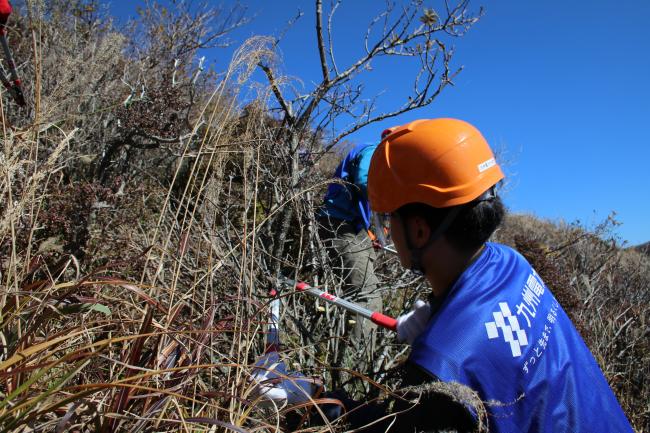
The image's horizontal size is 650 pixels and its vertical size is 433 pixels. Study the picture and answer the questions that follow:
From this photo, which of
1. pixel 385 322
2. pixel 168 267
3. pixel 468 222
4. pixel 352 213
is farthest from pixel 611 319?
pixel 168 267

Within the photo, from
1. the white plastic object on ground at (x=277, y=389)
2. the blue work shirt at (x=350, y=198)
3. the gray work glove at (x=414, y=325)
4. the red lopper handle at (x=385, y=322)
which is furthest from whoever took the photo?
the blue work shirt at (x=350, y=198)

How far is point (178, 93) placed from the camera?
177 inches

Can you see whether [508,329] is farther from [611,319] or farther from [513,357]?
[611,319]

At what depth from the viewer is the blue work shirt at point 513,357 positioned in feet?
3.88

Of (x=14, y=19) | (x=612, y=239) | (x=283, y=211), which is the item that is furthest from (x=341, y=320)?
(x=14, y=19)

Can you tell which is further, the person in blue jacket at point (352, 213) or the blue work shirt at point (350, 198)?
the blue work shirt at point (350, 198)

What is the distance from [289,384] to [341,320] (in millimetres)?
1132

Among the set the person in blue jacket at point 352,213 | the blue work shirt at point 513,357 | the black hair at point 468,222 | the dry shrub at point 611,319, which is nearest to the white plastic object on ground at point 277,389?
the blue work shirt at point 513,357

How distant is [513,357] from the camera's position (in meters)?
1.25

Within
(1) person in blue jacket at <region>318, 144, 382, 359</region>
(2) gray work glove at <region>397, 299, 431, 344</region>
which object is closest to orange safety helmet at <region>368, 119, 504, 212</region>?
(2) gray work glove at <region>397, 299, 431, 344</region>

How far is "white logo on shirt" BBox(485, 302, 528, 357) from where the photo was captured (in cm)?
125

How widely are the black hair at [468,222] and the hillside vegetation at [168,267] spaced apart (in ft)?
1.55

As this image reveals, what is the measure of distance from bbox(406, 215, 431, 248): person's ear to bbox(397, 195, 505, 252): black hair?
23 millimetres

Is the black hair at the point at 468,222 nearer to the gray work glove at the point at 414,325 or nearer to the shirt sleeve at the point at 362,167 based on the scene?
the gray work glove at the point at 414,325
